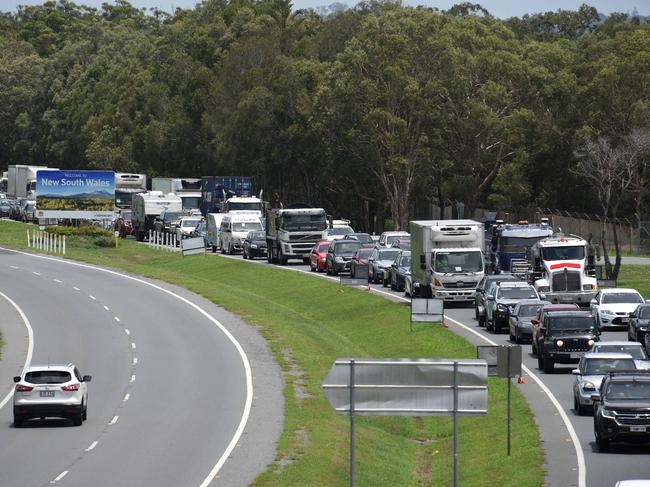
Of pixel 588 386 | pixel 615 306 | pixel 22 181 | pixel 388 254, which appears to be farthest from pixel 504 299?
pixel 22 181

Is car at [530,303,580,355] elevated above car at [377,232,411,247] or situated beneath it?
situated beneath

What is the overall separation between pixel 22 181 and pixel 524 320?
86.8 meters

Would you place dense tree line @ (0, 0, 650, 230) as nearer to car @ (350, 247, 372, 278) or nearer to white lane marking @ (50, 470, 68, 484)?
car @ (350, 247, 372, 278)

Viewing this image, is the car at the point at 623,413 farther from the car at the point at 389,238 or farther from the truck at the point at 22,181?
the truck at the point at 22,181

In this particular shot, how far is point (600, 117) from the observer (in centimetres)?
8806

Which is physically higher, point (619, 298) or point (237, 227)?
point (237, 227)

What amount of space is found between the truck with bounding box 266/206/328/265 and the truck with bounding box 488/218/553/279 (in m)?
16.6

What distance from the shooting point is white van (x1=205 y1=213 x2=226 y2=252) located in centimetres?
9100

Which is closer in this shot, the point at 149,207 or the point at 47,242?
the point at 47,242

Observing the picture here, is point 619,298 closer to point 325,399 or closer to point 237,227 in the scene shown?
point 325,399

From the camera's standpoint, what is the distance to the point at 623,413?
2841cm

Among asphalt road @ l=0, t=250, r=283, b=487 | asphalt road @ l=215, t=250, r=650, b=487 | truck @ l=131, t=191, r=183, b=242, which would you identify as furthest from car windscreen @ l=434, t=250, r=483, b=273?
truck @ l=131, t=191, r=183, b=242

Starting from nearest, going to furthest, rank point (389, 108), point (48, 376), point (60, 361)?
point (48, 376), point (60, 361), point (389, 108)

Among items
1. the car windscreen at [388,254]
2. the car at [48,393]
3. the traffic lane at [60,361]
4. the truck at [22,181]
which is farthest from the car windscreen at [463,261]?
Result: the truck at [22,181]
